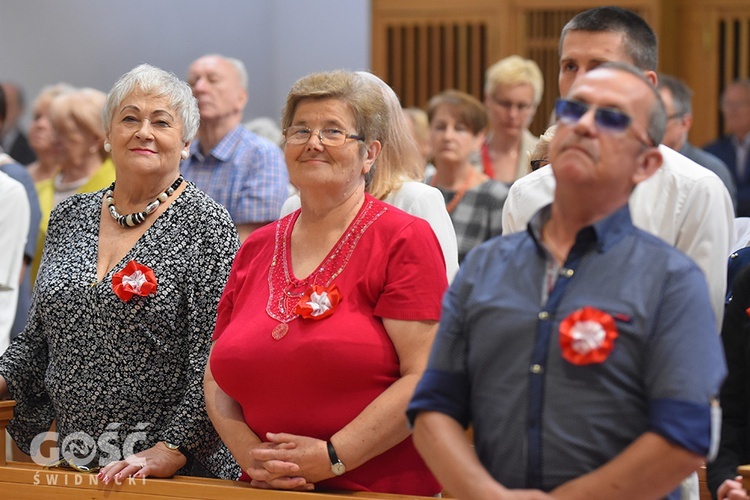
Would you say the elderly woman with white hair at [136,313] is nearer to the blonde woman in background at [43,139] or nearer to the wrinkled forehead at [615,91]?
the wrinkled forehead at [615,91]

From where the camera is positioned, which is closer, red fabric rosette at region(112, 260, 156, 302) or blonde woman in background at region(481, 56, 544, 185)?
red fabric rosette at region(112, 260, 156, 302)

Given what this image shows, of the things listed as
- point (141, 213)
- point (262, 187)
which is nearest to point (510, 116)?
point (262, 187)

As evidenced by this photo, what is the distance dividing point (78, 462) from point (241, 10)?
5701 millimetres

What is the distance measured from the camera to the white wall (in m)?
7.03

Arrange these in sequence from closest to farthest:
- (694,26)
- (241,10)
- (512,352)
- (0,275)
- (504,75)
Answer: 1. (512,352)
2. (0,275)
3. (504,75)
4. (694,26)
5. (241,10)

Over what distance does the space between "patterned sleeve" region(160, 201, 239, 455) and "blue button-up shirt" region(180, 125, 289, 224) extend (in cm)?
128

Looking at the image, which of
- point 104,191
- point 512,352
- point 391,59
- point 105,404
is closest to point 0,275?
point 104,191

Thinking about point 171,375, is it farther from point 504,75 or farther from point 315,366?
point 504,75

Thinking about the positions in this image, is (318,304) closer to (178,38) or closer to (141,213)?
(141,213)

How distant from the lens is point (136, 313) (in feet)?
9.07

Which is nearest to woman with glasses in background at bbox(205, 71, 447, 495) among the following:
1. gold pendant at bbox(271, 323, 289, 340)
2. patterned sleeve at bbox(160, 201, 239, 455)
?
gold pendant at bbox(271, 323, 289, 340)

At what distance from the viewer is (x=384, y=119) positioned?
2.68m

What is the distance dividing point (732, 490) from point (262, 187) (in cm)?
239

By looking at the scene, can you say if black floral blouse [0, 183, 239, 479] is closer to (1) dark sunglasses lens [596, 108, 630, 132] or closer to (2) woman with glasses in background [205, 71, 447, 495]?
(2) woman with glasses in background [205, 71, 447, 495]
